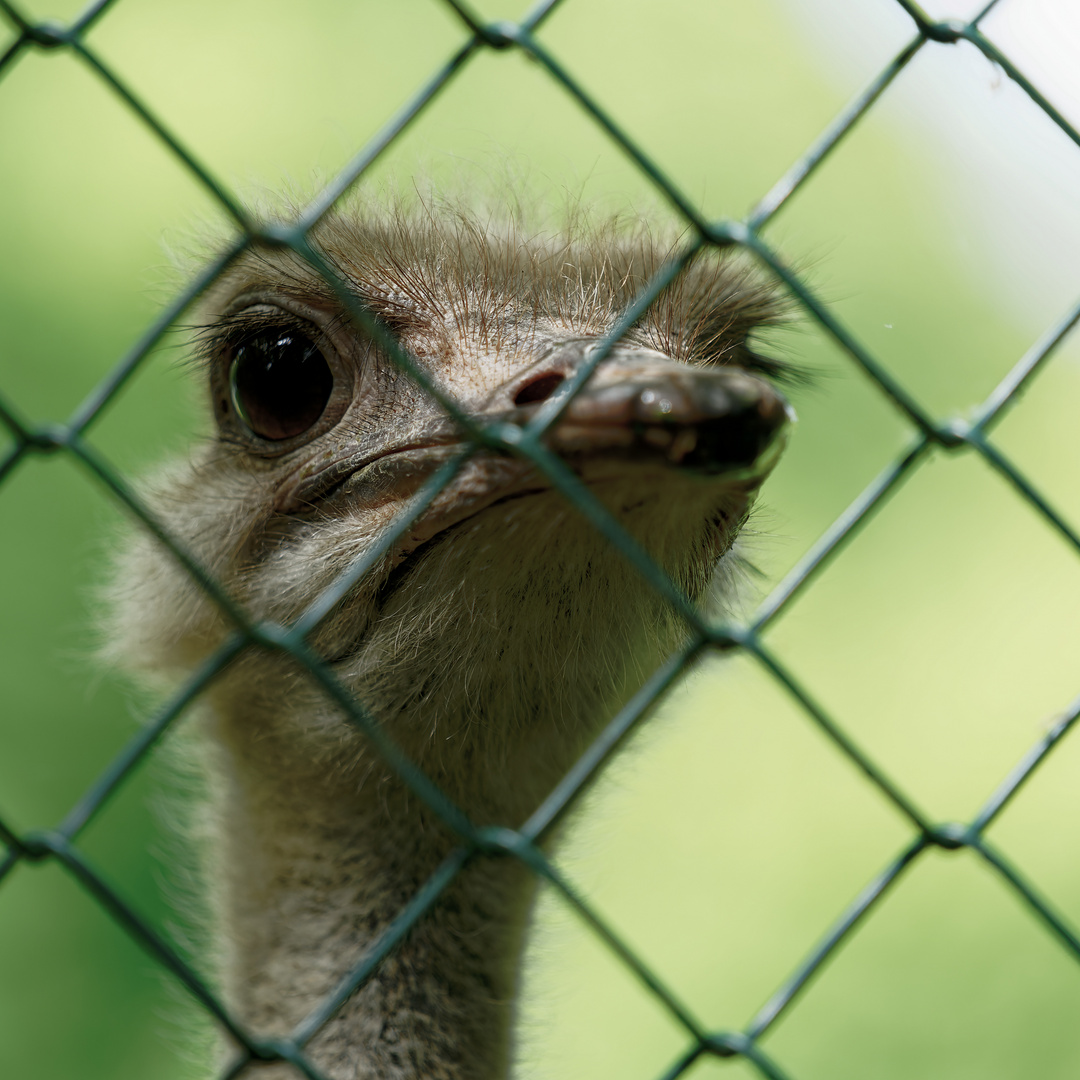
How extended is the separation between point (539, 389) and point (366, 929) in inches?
33.6

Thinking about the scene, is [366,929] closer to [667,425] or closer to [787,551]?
[667,425]

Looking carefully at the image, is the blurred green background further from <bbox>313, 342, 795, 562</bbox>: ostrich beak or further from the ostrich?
<bbox>313, 342, 795, 562</bbox>: ostrich beak

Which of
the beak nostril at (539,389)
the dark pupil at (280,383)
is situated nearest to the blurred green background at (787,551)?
the dark pupil at (280,383)

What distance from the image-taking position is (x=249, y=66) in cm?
564

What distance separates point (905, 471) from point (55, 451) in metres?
0.66

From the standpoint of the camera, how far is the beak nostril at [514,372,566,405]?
1.55 metres

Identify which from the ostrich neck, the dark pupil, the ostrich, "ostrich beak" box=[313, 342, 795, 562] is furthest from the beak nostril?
the ostrich neck

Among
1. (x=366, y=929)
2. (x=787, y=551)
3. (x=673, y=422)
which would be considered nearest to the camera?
(x=673, y=422)

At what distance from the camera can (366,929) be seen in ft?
6.48

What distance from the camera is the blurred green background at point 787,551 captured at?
17.3 ft

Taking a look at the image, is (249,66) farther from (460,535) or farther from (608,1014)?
(460,535)

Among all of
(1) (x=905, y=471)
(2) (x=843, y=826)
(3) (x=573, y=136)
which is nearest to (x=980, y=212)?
(3) (x=573, y=136)

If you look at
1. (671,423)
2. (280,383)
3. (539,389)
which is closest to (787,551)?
(280,383)

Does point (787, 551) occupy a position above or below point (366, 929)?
above
